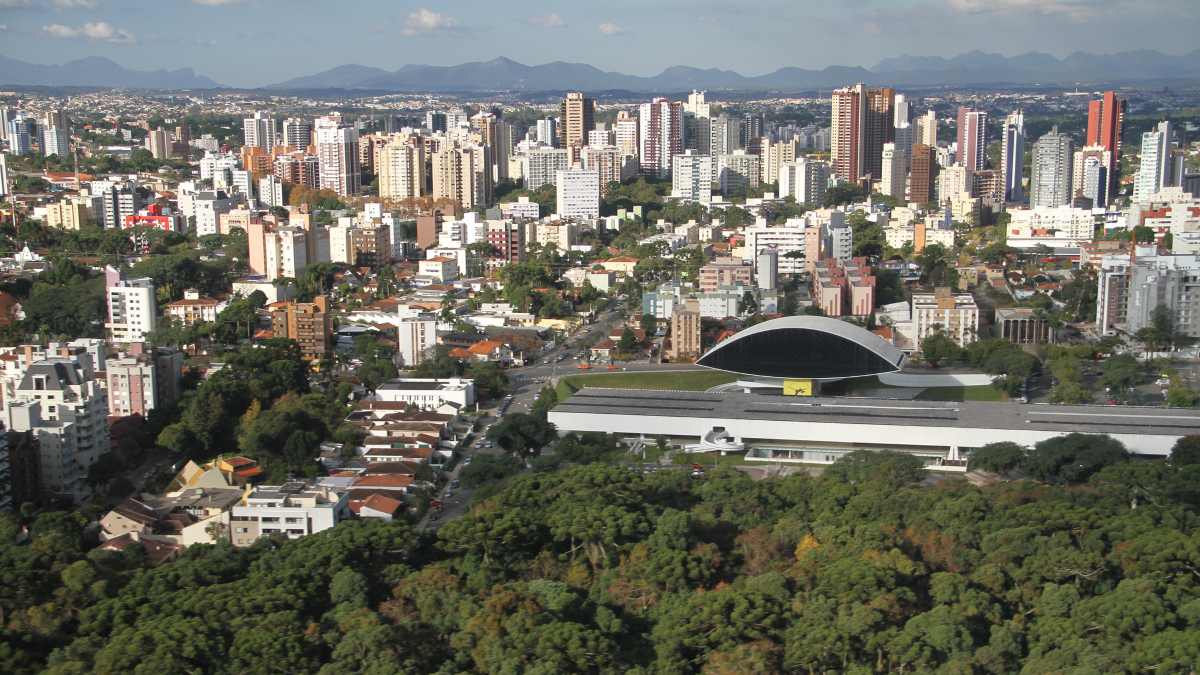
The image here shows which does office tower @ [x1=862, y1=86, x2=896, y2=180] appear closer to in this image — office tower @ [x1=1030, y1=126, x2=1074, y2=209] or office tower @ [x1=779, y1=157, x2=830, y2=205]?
office tower @ [x1=779, y1=157, x2=830, y2=205]

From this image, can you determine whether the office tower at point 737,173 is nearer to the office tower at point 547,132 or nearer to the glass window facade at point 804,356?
the office tower at point 547,132

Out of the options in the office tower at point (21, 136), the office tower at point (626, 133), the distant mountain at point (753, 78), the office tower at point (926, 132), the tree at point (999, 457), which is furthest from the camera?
the distant mountain at point (753, 78)

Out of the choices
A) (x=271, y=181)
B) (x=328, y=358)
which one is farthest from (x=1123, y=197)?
(x=328, y=358)

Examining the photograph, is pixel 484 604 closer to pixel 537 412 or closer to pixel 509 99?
pixel 537 412

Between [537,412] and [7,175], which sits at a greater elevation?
[7,175]

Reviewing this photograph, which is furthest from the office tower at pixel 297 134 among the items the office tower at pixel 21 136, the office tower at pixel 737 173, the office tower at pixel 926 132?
the office tower at pixel 926 132

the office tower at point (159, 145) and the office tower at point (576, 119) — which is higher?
the office tower at point (576, 119)
